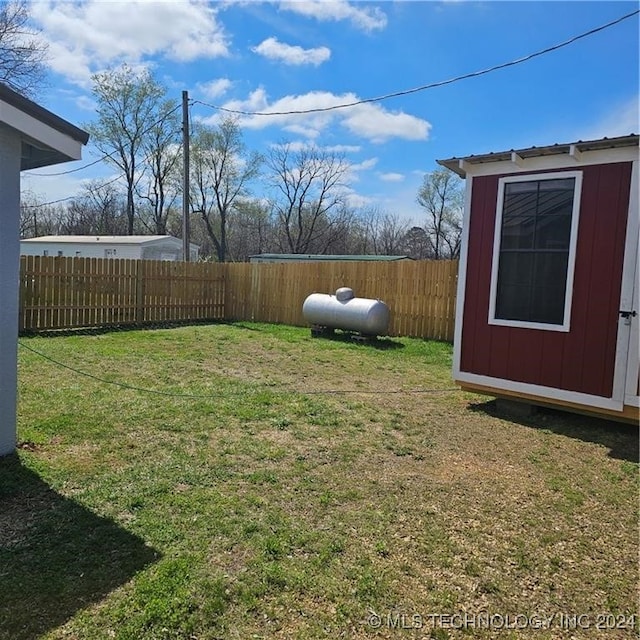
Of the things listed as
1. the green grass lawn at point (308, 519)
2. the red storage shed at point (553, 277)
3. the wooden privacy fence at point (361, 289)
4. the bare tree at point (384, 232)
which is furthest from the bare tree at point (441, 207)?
the green grass lawn at point (308, 519)

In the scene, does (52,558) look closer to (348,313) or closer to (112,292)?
(348,313)

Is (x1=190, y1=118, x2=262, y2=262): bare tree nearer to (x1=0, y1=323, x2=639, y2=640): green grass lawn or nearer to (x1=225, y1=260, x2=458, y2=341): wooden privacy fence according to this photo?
(x1=225, y1=260, x2=458, y2=341): wooden privacy fence

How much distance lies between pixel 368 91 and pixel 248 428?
30.4 ft

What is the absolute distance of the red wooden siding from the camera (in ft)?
14.5

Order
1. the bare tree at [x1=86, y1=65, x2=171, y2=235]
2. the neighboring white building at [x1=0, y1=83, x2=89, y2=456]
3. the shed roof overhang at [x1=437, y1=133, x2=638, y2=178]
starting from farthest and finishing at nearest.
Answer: the bare tree at [x1=86, y1=65, x2=171, y2=235]
the shed roof overhang at [x1=437, y1=133, x2=638, y2=178]
the neighboring white building at [x1=0, y1=83, x2=89, y2=456]

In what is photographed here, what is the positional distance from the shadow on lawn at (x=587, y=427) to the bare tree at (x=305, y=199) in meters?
30.5

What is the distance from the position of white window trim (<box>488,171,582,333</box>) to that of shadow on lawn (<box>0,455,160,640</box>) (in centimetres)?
405

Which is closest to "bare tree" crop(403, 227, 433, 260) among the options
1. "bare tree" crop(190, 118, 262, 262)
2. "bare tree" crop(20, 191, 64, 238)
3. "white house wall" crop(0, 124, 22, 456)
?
"bare tree" crop(190, 118, 262, 262)

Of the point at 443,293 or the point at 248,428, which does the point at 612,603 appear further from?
the point at 443,293

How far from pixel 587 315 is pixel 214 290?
10.2m

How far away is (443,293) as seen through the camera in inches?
380

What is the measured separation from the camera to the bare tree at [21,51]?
54.2ft

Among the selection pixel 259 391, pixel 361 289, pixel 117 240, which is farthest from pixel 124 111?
pixel 259 391

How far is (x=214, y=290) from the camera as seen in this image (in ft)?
43.4
